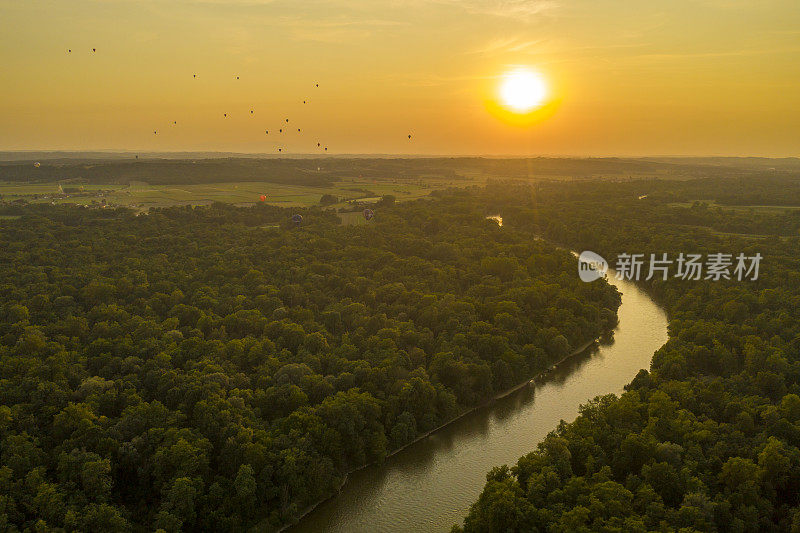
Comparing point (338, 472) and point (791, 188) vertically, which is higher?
point (791, 188)

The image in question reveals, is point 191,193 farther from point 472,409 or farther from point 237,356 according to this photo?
Answer: point 472,409

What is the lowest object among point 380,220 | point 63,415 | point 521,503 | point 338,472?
point 338,472

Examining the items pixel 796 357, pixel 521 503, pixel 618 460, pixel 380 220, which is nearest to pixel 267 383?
pixel 521 503

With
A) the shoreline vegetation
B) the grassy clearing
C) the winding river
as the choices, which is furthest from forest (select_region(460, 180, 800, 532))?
the grassy clearing

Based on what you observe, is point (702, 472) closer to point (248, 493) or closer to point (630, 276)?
point (248, 493)

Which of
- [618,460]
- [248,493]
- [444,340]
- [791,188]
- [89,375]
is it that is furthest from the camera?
[791,188]

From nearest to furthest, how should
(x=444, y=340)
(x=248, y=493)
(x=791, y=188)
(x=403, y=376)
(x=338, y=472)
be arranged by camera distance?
(x=248, y=493)
(x=338, y=472)
(x=403, y=376)
(x=444, y=340)
(x=791, y=188)

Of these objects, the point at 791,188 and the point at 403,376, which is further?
the point at 791,188

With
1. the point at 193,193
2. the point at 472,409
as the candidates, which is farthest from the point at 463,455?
the point at 193,193
